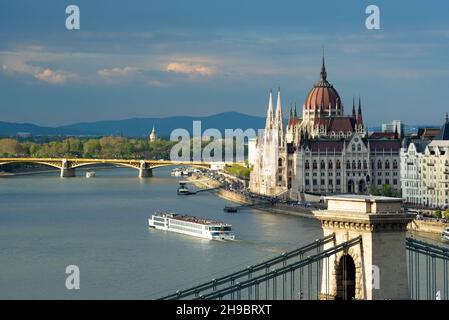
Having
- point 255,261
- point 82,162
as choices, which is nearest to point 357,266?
point 255,261

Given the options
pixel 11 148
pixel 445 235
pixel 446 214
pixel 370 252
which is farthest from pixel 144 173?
pixel 370 252

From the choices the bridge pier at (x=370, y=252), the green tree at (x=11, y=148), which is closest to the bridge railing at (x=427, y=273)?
the bridge pier at (x=370, y=252)

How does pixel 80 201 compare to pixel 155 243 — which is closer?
pixel 155 243

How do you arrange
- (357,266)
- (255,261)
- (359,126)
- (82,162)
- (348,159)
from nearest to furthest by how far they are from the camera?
(357,266) < (255,261) < (348,159) < (359,126) < (82,162)

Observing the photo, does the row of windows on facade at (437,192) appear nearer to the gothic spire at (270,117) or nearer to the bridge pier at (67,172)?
the gothic spire at (270,117)

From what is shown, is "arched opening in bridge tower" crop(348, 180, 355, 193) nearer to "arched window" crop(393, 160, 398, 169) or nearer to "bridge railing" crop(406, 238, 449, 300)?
"arched window" crop(393, 160, 398, 169)

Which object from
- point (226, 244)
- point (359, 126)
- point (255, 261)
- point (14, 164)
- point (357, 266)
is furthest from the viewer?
point (14, 164)
